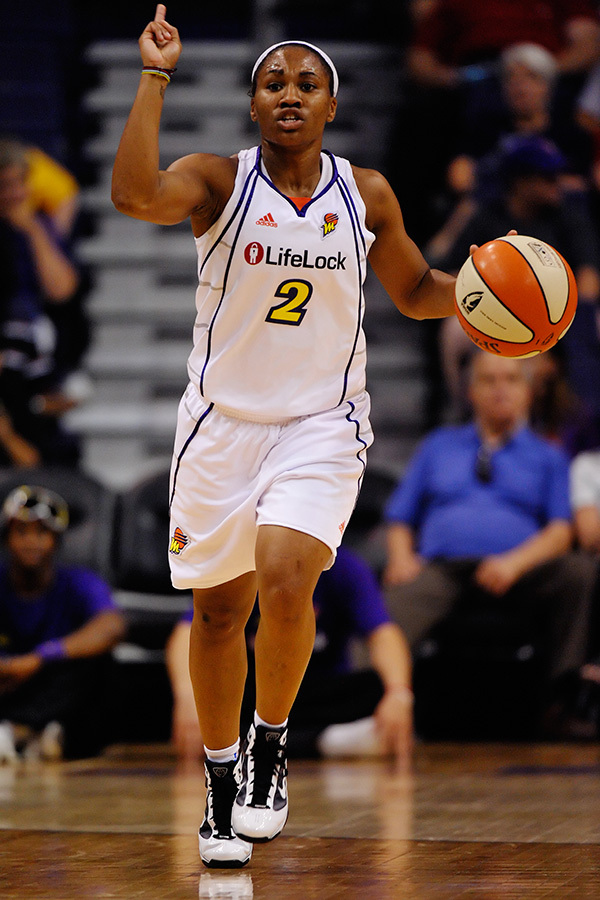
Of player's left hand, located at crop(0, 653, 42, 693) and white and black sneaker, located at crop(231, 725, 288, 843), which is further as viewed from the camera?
player's left hand, located at crop(0, 653, 42, 693)

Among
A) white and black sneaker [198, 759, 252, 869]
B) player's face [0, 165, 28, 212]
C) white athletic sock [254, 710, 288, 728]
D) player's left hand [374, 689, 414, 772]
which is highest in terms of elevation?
player's face [0, 165, 28, 212]

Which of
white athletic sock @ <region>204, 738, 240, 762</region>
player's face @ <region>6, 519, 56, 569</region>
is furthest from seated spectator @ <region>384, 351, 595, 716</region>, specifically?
white athletic sock @ <region>204, 738, 240, 762</region>

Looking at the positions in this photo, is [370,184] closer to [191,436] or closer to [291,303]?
[291,303]

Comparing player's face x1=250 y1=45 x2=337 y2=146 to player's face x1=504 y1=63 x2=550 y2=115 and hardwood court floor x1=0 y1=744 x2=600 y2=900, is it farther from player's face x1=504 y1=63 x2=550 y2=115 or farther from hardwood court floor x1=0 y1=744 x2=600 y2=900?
player's face x1=504 y1=63 x2=550 y2=115

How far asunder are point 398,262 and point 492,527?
3319 millimetres

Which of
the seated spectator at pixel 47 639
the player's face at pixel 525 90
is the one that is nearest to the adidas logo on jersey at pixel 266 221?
the seated spectator at pixel 47 639

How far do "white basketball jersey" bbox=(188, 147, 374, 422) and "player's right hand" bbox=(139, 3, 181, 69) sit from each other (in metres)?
0.35

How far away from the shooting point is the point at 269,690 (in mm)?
3455

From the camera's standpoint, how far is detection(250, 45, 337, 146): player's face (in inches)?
135

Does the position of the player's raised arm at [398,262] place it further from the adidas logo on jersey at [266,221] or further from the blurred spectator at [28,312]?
the blurred spectator at [28,312]

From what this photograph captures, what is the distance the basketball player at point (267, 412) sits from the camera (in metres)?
3.38

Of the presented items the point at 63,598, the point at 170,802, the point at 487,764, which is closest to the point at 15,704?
the point at 63,598

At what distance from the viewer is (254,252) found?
339 cm

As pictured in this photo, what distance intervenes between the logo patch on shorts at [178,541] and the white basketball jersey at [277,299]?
0.35m
